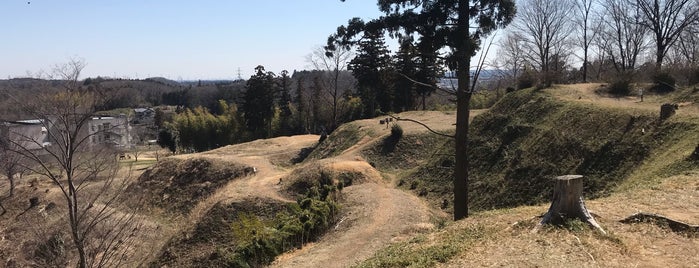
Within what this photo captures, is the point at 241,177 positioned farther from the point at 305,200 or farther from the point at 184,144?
the point at 184,144

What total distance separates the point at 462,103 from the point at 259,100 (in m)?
36.9

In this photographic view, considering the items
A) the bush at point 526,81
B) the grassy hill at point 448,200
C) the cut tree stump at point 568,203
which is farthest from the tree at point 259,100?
the cut tree stump at point 568,203

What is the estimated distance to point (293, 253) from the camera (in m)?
10.7

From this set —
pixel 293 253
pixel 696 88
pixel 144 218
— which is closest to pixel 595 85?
pixel 696 88

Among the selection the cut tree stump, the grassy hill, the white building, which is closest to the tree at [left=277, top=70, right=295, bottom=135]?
the grassy hill

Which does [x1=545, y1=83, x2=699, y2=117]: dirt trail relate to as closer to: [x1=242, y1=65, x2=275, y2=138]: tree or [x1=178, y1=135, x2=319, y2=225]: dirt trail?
[x1=178, y1=135, x2=319, y2=225]: dirt trail

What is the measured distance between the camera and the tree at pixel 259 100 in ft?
144

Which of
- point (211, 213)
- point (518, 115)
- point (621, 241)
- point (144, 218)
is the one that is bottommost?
point (144, 218)

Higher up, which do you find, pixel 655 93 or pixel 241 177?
pixel 655 93

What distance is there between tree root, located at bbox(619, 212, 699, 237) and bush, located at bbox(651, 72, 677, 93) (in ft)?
47.2

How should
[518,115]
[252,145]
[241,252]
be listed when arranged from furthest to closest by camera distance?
1. [252,145]
2. [518,115]
3. [241,252]

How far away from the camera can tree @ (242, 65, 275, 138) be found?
43.8 m

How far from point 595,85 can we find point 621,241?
16989 millimetres

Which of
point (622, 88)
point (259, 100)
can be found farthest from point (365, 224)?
point (259, 100)
